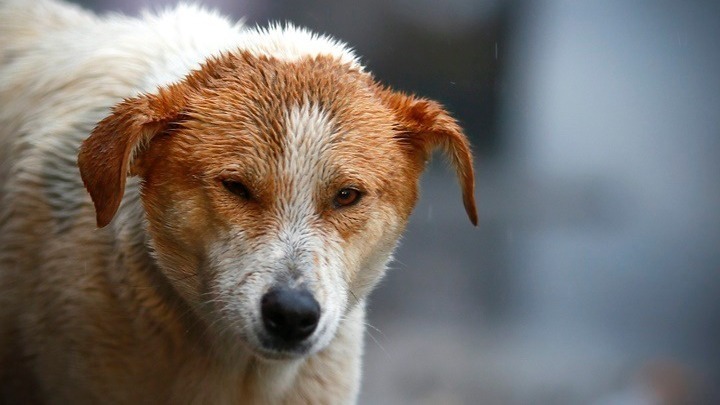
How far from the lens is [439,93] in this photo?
970 centimetres

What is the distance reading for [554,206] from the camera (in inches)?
426

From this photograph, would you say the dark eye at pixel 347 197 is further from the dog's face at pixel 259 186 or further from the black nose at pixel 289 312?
the black nose at pixel 289 312

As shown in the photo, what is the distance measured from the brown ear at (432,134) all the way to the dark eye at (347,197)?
1.10ft

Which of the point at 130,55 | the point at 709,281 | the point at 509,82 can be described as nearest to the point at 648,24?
the point at 509,82

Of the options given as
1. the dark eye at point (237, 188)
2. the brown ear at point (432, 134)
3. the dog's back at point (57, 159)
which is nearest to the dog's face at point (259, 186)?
the dark eye at point (237, 188)

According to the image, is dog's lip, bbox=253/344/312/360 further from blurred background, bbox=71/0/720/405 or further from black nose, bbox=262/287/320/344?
blurred background, bbox=71/0/720/405

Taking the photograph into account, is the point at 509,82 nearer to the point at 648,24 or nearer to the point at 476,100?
the point at 476,100

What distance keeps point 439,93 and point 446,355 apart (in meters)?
2.54

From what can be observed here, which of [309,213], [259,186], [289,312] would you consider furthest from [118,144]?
[289,312]

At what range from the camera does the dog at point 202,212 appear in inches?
138

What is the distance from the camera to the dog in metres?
3.50

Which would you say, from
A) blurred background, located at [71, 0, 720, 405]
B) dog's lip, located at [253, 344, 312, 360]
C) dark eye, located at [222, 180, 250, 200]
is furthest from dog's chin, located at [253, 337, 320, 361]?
blurred background, located at [71, 0, 720, 405]

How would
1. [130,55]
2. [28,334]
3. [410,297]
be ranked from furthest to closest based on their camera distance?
[410,297], [130,55], [28,334]

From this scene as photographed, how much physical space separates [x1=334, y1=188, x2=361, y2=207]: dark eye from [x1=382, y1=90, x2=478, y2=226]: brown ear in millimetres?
335
